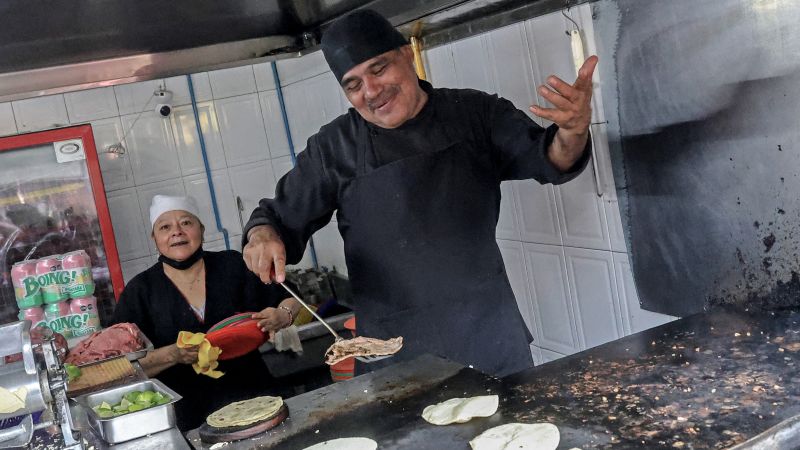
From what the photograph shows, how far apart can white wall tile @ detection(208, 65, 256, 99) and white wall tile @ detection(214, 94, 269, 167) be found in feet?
0.14

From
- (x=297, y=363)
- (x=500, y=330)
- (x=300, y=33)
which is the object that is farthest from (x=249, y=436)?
(x=297, y=363)

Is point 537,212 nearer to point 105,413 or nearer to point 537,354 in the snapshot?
point 537,354

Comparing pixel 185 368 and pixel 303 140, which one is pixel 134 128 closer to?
pixel 303 140

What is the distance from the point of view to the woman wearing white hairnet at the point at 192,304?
3174 millimetres

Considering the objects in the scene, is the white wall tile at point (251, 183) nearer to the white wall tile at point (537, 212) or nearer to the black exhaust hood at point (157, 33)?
the white wall tile at point (537, 212)

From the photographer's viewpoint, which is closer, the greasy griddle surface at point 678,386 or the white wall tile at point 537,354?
the greasy griddle surface at point 678,386

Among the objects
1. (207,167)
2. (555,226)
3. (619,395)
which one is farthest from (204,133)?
(619,395)

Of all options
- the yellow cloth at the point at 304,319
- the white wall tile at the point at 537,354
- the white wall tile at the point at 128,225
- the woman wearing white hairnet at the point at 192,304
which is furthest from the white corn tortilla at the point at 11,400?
the white wall tile at the point at 128,225

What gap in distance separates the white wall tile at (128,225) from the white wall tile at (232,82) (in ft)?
3.13

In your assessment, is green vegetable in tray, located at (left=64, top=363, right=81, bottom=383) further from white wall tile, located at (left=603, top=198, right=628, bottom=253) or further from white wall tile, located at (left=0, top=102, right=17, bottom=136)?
white wall tile, located at (left=0, top=102, right=17, bottom=136)

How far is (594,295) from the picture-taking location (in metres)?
2.64

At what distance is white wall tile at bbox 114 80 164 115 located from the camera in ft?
15.6

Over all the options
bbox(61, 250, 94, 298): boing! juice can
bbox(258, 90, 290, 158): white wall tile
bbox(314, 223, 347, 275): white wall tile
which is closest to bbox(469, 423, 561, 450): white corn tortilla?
bbox(61, 250, 94, 298): boing! juice can

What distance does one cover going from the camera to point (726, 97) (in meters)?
1.92
